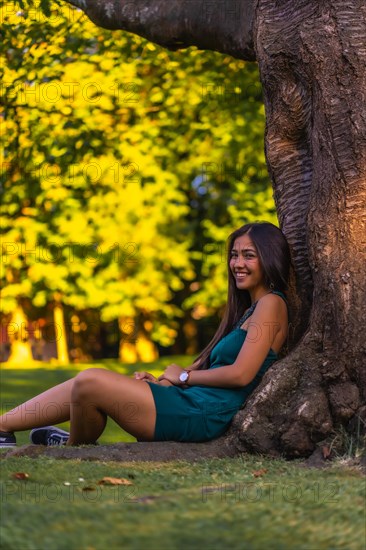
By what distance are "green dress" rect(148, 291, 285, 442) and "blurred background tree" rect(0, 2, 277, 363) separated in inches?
304

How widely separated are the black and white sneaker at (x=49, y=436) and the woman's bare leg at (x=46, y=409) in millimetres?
163

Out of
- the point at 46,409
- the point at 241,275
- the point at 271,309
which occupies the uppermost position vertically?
the point at 241,275

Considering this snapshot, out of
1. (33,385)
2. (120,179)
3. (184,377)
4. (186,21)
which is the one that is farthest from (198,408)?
(120,179)

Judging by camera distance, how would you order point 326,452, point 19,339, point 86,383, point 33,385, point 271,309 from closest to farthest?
point 326,452, point 86,383, point 271,309, point 33,385, point 19,339

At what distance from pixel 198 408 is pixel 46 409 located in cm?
104

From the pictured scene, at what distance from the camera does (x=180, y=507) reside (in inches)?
173

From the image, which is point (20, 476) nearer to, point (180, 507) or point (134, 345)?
point (180, 507)

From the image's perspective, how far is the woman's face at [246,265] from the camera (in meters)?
6.89

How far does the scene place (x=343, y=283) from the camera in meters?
6.34

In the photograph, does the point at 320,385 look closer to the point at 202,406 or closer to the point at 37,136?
the point at 202,406

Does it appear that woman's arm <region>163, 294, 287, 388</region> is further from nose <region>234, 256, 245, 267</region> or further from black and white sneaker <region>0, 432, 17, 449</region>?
black and white sneaker <region>0, 432, 17, 449</region>

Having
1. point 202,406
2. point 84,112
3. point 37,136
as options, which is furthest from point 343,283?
point 84,112

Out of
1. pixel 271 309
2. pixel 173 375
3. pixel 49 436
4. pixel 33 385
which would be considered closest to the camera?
pixel 271 309

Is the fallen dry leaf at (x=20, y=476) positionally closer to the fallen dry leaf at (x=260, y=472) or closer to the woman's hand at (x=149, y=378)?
the fallen dry leaf at (x=260, y=472)
